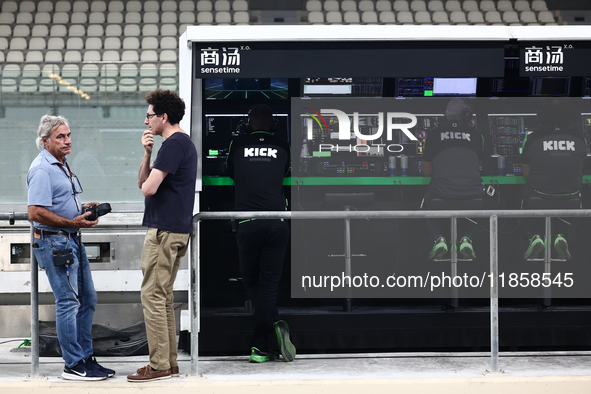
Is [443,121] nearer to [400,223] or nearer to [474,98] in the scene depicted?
[474,98]

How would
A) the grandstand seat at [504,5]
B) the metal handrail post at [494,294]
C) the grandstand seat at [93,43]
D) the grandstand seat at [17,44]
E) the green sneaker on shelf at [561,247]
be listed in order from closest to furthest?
the metal handrail post at [494,294], the green sneaker on shelf at [561,247], the grandstand seat at [17,44], the grandstand seat at [93,43], the grandstand seat at [504,5]

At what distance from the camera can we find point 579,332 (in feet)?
13.1

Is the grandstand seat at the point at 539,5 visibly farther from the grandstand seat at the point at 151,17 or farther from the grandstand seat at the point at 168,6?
the grandstand seat at the point at 151,17

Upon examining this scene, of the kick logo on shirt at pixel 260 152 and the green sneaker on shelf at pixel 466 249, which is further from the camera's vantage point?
the green sneaker on shelf at pixel 466 249

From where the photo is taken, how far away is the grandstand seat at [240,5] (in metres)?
10.7

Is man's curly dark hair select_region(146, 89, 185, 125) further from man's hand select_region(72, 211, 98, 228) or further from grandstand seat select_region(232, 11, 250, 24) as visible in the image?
grandstand seat select_region(232, 11, 250, 24)

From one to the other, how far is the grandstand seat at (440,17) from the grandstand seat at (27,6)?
678cm

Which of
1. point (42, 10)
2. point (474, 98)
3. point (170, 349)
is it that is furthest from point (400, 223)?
point (42, 10)

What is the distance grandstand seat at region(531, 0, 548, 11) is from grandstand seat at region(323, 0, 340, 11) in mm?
3494

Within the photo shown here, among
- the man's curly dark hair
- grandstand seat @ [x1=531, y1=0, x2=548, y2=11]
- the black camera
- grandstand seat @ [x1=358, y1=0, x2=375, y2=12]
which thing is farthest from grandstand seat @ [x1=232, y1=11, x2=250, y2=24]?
the black camera

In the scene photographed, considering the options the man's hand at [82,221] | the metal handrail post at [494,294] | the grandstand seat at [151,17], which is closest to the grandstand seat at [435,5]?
the grandstand seat at [151,17]

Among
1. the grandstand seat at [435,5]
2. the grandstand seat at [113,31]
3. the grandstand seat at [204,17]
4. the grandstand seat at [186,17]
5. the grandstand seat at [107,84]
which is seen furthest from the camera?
the grandstand seat at [435,5]

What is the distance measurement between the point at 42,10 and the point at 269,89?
7871mm

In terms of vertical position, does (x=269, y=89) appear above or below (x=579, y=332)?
above
